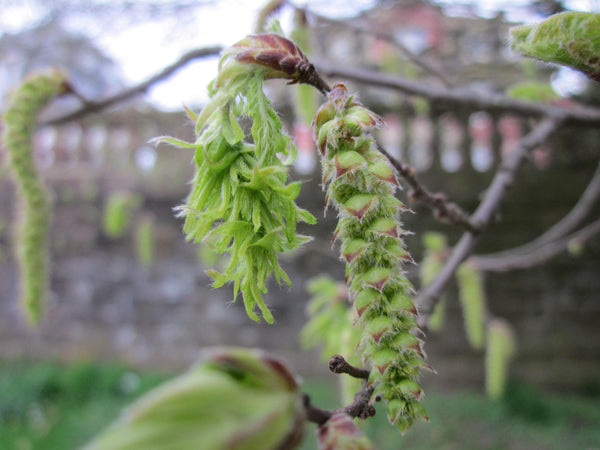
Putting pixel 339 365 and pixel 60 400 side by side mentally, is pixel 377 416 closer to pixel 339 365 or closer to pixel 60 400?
pixel 60 400

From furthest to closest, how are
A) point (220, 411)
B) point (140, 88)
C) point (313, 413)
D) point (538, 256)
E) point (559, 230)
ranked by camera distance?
point (538, 256) → point (559, 230) → point (140, 88) → point (313, 413) → point (220, 411)

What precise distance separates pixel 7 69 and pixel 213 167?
8.14 m

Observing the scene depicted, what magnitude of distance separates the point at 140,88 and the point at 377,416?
332 cm

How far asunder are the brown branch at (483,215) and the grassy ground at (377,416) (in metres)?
2.47

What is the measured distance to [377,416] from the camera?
3.86 meters

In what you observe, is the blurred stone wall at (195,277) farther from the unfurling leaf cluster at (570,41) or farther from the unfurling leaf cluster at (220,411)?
the unfurling leaf cluster at (220,411)

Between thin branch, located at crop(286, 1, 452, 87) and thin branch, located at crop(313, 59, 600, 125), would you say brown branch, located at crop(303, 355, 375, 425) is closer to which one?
thin branch, located at crop(313, 59, 600, 125)

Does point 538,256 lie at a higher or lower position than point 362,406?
lower

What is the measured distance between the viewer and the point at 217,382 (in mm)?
400

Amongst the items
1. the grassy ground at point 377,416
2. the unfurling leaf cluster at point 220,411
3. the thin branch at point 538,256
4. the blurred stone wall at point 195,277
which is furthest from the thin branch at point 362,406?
the blurred stone wall at point 195,277

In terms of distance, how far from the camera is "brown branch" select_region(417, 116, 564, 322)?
97cm

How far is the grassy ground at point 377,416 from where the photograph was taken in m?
3.48

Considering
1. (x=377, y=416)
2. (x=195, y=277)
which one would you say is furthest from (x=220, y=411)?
(x=195, y=277)

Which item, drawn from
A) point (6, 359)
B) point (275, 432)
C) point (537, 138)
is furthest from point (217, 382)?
point (6, 359)
